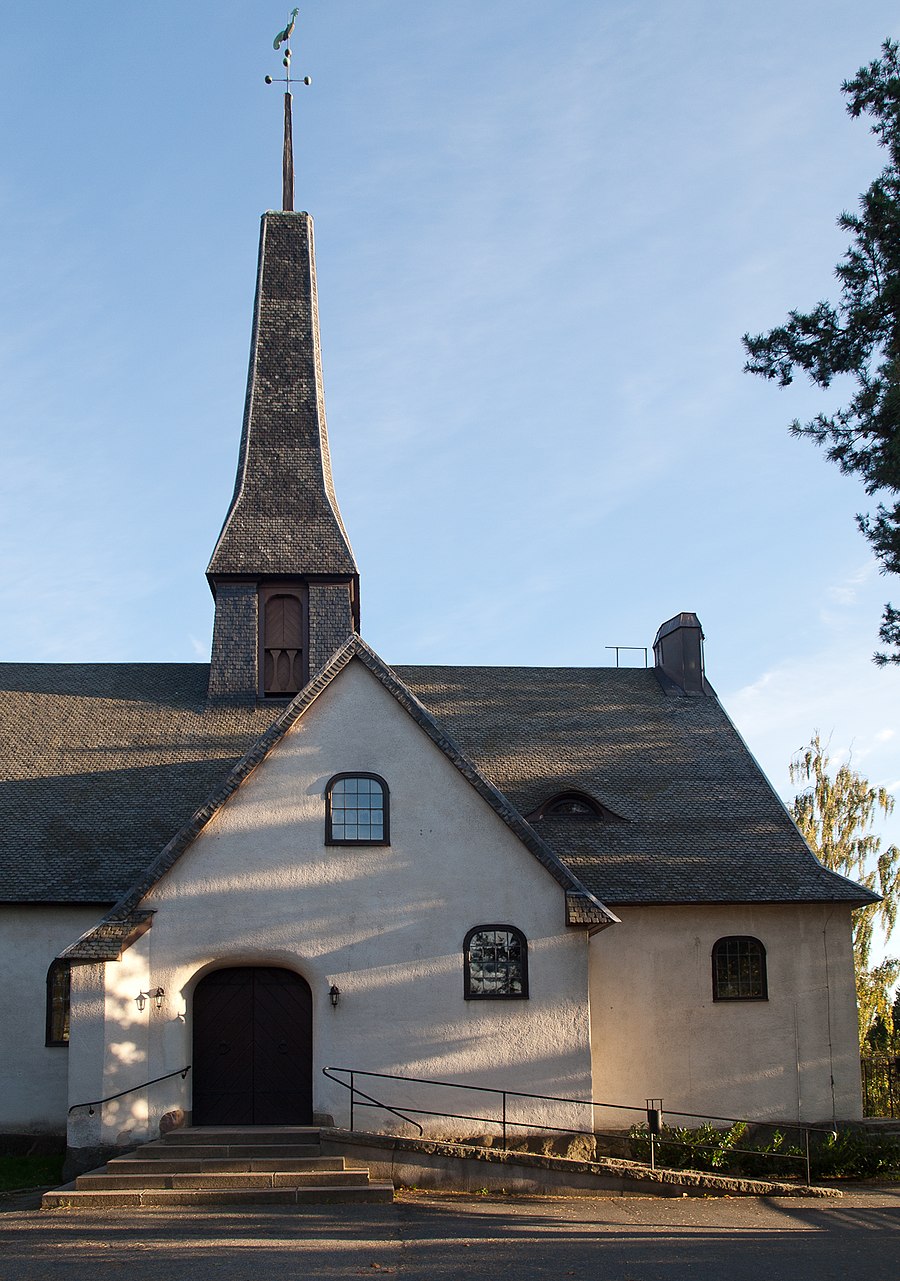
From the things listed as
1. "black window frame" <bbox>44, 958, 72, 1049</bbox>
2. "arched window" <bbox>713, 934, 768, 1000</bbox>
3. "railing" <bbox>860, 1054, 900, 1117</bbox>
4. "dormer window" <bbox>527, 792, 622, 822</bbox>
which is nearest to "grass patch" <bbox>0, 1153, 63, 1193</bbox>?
"black window frame" <bbox>44, 958, 72, 1049</bbox>

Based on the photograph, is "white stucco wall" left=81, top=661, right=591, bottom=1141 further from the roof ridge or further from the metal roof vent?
the metal roof vent

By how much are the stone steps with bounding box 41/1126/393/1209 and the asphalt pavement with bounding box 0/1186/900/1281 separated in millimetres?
295

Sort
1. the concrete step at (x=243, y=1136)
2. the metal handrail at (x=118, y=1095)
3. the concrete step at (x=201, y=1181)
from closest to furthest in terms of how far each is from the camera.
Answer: the concrete step at (x=201, y=1181)
the concrete step at (x=243, y=1136)
the metal handrail at (x=118, y=1095)

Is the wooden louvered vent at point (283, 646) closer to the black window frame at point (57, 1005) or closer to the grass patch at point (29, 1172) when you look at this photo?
the black window frame at point (57, 1005)

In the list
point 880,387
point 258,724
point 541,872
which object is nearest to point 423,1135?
point 541,872

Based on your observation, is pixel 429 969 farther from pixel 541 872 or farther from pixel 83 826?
pixel 83 826

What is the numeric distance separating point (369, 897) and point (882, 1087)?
11.9 meters

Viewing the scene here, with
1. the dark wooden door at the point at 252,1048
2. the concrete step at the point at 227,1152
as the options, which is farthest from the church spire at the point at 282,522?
the concrete step at the point at 227,1152

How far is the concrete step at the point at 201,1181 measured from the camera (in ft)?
50.1

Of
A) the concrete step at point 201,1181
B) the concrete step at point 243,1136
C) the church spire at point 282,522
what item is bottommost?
the concrete step at point 201,1181

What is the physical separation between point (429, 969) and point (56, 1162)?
632 centimetres

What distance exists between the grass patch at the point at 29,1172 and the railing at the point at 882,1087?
1453cm

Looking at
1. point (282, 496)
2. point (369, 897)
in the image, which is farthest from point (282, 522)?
point (369, 897)

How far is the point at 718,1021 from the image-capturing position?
20281mm
